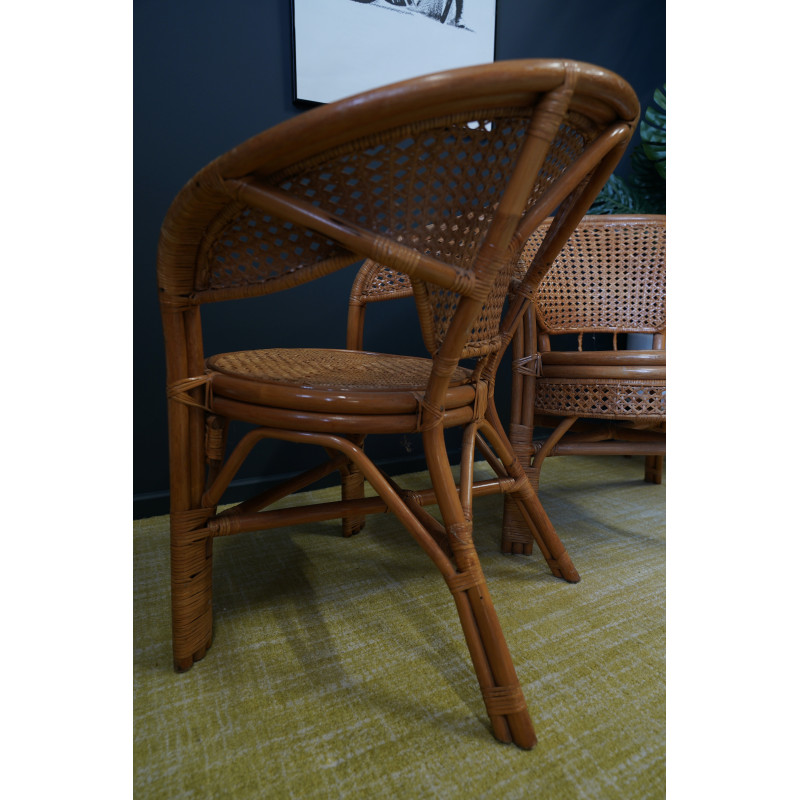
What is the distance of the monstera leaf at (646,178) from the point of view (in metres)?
1.80

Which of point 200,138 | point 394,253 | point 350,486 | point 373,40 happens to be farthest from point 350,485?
point 373,40

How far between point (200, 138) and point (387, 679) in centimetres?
143

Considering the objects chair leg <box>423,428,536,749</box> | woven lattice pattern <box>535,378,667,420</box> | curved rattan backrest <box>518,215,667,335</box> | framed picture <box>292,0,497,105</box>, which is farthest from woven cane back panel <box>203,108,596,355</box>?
framed picture <box>292,0,497,105</box>

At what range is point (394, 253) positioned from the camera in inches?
21.7

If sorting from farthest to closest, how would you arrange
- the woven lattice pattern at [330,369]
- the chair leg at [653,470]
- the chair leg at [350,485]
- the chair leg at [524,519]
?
1. the chair leg at [653,470]
2. the chair leg at [350,485]
3. the chair leg at [524,519]
4. the woven lattice pattern at [330,369]

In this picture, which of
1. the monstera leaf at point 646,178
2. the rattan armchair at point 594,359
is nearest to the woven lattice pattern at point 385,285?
the rattan armchair at point 594,359

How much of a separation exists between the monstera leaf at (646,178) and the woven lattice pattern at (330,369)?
1.29 meters

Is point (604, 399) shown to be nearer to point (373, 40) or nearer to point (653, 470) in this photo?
point (653, 470)

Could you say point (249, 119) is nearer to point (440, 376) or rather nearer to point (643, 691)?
point (440, 376)

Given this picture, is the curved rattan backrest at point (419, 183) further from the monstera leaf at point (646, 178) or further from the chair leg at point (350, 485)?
the monstera leaf at point (646, 178)

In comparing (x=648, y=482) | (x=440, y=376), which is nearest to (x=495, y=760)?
(x=440, y=376)

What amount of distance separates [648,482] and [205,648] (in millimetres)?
1510

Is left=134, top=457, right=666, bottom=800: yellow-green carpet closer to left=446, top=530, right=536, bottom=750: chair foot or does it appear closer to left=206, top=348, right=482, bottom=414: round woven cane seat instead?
left=446, top=530, right=536, bottom=750: chair foot

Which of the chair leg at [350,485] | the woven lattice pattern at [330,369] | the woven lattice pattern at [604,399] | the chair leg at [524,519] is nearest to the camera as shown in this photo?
the woven lattice pattern at [330,369]
